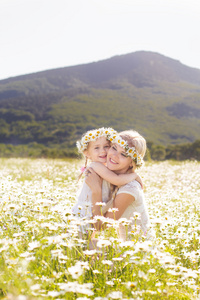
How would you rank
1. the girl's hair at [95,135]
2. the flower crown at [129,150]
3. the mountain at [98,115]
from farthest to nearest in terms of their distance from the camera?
1. the mountain at [98,115]
2. the girl's hair at [95,135]
3. the flower crown at [129,150]

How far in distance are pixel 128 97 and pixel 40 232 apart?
158215 millimetres

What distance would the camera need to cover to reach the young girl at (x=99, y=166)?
14.3 ft

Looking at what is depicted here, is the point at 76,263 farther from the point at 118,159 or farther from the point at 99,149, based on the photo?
the point at 99,149

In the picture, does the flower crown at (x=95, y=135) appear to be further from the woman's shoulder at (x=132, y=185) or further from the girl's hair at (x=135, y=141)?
the woman's shoulder at (x=132, y=185)

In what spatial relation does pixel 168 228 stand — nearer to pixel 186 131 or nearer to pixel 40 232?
pixel 40 232

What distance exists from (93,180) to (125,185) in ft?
1.43

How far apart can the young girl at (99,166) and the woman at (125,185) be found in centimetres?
9

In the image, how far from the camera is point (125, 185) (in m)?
4.34

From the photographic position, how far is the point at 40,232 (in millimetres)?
3170

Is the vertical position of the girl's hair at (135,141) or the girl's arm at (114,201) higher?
the girl's hair at (135,141)

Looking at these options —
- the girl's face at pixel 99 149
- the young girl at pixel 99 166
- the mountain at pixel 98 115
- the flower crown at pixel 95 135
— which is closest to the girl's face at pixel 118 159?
the young girl at pixel 99 166

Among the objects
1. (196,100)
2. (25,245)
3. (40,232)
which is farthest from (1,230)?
(196,100)

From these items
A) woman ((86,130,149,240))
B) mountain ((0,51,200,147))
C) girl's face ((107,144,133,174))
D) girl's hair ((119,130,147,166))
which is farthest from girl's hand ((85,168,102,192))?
mountain ((0,51,200,147))

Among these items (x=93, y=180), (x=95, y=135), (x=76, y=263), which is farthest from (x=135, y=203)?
(x=76, y=263)
